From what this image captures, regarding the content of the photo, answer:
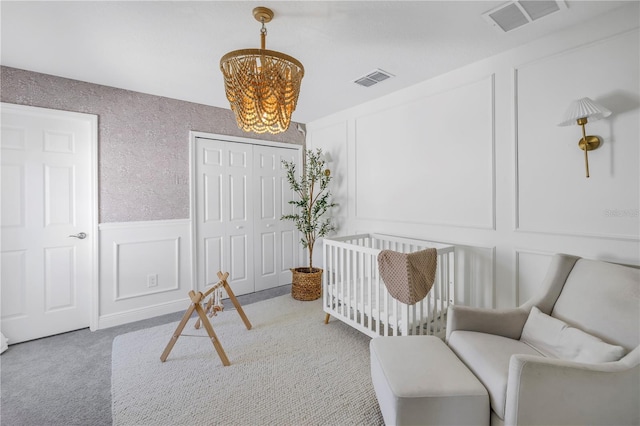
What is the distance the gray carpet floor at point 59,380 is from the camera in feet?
5.58

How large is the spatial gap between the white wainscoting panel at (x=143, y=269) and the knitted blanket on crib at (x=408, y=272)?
7.75 ft

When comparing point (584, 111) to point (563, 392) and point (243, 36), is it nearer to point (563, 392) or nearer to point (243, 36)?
point (563, 392)

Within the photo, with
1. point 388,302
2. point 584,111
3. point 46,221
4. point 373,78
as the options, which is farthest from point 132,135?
point 584,111

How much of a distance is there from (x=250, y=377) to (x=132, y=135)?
8.53 ft

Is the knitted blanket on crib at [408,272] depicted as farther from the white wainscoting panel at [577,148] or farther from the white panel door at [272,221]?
the white panel door at [272,221]

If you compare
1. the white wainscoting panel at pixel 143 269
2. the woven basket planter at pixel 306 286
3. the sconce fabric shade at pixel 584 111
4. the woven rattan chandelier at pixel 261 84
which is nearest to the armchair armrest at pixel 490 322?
the sconce fabric shade at pixel 584 111

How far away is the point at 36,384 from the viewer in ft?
6.51

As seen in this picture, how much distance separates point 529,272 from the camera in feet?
7.05

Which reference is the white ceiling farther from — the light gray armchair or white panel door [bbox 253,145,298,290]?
the light gray armchair

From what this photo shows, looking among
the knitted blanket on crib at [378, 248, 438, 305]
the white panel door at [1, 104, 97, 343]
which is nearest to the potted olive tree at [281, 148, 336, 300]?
the knitted blanket on crib at [378, 248, 438, 305]

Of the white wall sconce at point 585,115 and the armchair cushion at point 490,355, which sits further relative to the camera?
the white wall sconce at point 585,115

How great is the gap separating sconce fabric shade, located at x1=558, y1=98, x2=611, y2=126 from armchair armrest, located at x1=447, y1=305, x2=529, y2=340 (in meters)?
1.21

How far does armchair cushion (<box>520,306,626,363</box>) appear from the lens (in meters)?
1.30

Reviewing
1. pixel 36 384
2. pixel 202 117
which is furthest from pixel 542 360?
pixel 202 117
